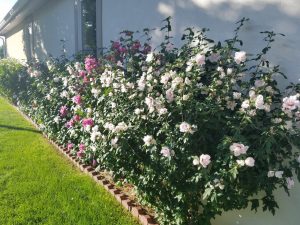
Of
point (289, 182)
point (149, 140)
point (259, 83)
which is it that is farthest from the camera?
point (149, 140)

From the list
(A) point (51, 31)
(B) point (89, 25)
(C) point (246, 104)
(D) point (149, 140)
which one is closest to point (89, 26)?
(B) point (89, 25)

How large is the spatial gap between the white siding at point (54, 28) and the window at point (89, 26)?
0.40 m

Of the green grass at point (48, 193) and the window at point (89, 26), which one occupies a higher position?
the window at point (89, 26)

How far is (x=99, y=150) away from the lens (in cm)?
388

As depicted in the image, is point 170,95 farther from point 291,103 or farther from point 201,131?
point 291,103

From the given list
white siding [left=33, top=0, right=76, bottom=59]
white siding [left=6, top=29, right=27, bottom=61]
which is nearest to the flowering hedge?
white siding [left=33, top=0, right=76, bottom=59]

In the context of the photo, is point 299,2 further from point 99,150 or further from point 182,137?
point 99,150

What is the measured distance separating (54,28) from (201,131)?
833 cm

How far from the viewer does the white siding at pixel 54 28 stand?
8914mm

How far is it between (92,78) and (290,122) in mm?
2859

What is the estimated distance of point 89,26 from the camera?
26.0ft

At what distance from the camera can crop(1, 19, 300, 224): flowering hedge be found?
285 cm

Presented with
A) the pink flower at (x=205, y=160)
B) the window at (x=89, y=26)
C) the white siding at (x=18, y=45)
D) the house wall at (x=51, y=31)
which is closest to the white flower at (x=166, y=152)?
the pink flower at (x=205, y=160)

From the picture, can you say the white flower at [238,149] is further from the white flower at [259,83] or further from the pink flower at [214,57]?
the pink flower at [214,57]
